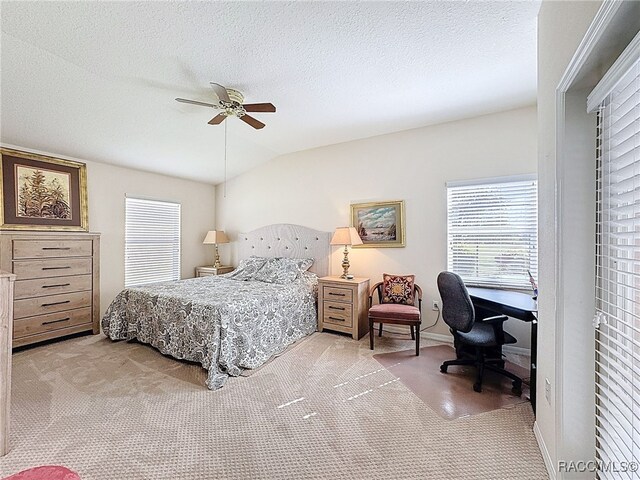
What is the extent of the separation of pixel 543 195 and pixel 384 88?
177 cm

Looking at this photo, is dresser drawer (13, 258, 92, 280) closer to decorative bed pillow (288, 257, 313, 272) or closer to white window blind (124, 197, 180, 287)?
white window blind (124, 197, 180, 287)

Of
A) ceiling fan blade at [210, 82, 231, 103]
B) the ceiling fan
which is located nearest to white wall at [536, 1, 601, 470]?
the ceiling fan

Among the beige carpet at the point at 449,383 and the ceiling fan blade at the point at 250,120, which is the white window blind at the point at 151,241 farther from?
the beige carpet at the point at 449,383

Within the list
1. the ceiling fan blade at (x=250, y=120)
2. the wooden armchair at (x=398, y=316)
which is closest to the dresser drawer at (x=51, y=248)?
the ceiling fan blade at (x=250, y=120)

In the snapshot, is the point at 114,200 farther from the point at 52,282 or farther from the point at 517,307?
the point at 517,307

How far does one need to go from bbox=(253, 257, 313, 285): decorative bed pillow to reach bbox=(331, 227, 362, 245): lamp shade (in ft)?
2.25

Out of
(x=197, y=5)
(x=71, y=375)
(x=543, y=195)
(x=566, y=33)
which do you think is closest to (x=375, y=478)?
(x=543, y=195)

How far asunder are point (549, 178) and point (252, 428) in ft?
8.01

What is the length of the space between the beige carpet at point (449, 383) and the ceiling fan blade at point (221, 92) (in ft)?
9.83

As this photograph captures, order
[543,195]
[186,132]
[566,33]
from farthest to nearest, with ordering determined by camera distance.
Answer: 1. [186,132]
2. [543,195]
3. [566,33]

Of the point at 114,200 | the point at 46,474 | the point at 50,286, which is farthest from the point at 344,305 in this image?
the point at 114,200

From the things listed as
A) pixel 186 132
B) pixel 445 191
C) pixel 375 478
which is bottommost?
pixel 375 478

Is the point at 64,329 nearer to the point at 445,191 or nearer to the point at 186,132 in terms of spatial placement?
the point at 186,132

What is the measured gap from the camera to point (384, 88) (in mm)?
2740
